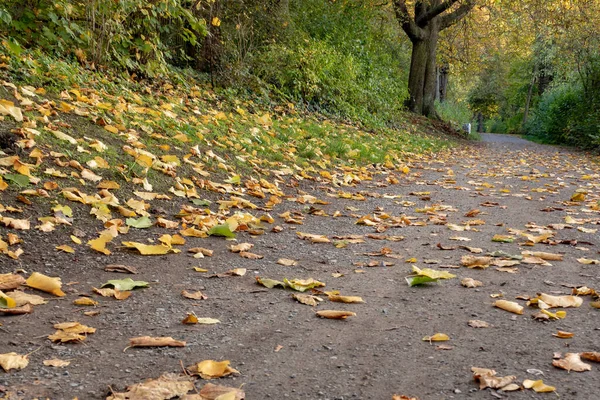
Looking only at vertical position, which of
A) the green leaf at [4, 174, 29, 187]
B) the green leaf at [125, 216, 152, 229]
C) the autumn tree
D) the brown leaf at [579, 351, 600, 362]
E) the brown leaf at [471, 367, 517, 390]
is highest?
the autumn tree

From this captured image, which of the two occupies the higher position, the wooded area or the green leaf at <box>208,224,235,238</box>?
the wooded area

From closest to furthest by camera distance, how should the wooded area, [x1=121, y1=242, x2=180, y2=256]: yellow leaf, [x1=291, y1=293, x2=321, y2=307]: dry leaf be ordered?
[x1=291, y1=293, x2=321, y2=307]: dry leaf < [x1=121, y1=242, x2=180, y2=256]: yellow leaf < the wooded area

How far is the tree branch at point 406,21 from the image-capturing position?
61.6 ft

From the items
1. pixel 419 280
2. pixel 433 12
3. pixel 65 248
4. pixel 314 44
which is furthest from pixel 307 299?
pixel 433 12

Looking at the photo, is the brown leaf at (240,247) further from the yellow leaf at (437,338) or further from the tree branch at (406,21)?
the tree branch at (406,21)

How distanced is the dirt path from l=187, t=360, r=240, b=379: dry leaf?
0.05 metres

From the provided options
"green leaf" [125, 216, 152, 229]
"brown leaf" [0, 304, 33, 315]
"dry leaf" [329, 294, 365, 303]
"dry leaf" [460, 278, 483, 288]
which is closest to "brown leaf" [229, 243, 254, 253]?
"green leaf" [125, 216, 152, 229]

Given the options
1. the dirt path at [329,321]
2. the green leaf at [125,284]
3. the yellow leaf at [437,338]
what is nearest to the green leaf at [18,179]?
the dirt path at [329,321]

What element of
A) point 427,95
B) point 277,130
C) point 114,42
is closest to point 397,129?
point 427,95

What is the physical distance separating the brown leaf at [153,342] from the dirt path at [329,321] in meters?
0.03

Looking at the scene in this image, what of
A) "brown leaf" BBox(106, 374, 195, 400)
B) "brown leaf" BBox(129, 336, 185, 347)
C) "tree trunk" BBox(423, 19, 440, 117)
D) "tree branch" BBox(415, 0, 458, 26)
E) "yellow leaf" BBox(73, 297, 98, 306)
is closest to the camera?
"brown leaf" BBox(106, 374, 195, 400)

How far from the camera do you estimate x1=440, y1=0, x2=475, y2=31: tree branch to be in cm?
1880

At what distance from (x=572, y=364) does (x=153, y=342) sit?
1609mm

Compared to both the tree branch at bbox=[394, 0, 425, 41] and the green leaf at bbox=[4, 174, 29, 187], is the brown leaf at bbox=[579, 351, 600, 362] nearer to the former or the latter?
the green leaf at bbox=[4, 174, 29, 187]
